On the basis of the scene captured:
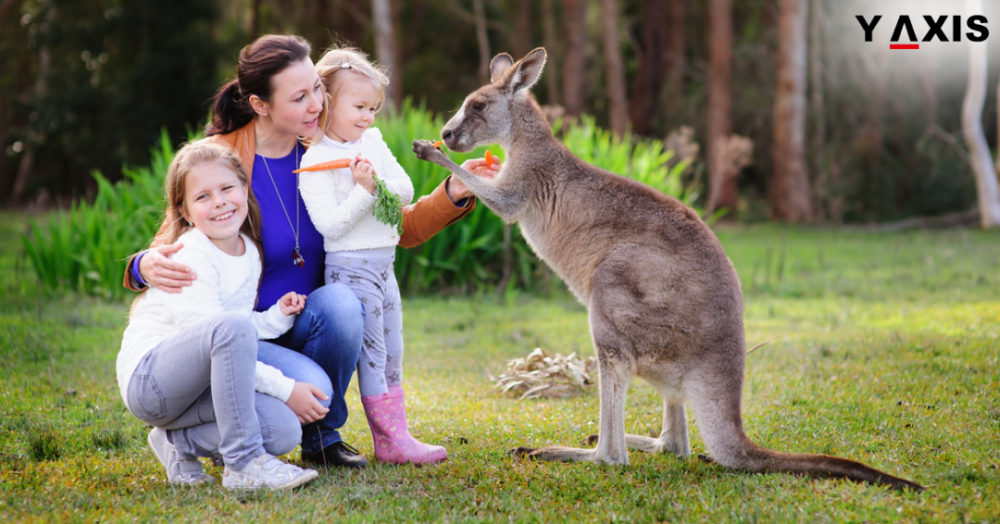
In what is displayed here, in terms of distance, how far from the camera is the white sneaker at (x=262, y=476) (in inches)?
129

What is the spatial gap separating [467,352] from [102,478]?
316 centimetres

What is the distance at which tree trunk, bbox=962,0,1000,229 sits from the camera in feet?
44.5

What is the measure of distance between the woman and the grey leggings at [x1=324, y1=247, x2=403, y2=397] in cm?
8

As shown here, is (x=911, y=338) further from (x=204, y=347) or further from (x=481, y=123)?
(x=204, y=347)

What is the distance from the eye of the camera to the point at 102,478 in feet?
11.5

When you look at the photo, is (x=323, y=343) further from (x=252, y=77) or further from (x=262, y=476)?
(x=252, y=77)

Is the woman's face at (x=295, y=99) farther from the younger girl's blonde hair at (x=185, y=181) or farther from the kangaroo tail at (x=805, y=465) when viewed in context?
the kangaroo tail at (x=805, y=465)

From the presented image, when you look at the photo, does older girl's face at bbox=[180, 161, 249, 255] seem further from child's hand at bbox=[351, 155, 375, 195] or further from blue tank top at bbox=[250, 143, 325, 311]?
child's hand at bbox=[351, 155, 375, 195]

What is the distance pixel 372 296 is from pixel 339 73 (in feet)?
3.03

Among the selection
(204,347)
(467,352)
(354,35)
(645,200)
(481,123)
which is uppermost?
(354,35)

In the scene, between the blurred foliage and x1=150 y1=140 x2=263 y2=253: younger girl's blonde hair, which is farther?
the blurred foliage

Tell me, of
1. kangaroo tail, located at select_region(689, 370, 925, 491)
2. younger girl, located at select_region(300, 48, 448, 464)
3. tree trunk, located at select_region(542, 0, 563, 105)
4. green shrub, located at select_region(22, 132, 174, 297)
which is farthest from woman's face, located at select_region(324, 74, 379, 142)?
tree trunk, located at select_region(542, 0, 563, 105)

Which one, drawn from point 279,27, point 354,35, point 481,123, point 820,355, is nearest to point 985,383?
point 820,355

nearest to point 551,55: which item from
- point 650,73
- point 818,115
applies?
point 650,73
